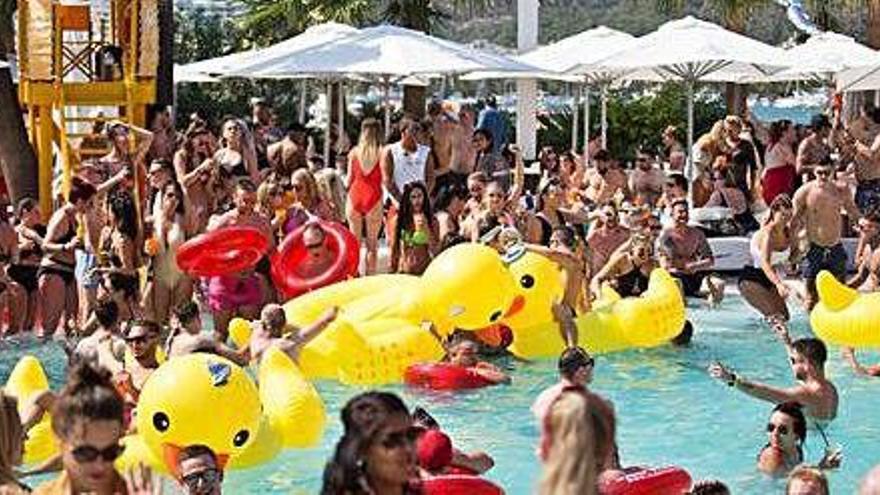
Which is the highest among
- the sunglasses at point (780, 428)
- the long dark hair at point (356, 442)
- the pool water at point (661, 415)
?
the long dark hair at point (356, 442)

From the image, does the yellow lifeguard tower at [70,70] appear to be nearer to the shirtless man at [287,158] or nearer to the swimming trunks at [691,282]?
the shirtless man at [287,158]

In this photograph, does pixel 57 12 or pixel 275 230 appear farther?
pixel 57 12

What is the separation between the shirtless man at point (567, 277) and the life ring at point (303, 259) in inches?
55.1

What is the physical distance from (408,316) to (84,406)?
683 cm

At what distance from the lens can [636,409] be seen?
1041 centimetres

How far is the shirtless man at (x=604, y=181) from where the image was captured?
17000 mm

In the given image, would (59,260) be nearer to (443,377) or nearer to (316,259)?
(316,259)

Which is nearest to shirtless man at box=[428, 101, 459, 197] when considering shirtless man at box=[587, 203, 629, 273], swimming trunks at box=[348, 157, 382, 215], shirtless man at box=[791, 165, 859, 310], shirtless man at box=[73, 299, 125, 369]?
swimming trunks at box=[348, 157, 382, 215]

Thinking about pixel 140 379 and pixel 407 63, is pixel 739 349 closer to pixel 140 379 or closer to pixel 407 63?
pixel 407 63

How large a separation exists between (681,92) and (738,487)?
22.1 meters

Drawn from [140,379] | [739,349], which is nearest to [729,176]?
[739,349]

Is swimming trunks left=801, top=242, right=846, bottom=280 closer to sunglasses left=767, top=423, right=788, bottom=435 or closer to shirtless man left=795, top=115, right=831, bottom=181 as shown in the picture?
shirtless man left=795, top=115, right=831, bottom=181

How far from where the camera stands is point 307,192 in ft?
41.6

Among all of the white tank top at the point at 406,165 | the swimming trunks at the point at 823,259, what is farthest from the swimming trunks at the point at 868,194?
the white tank top at the point at 406,165
